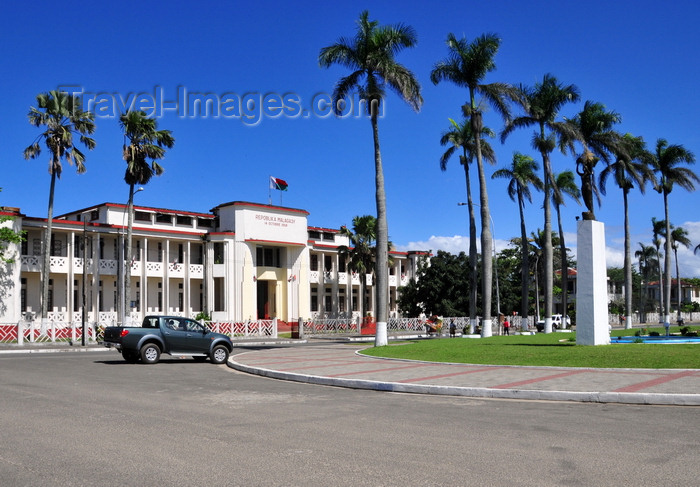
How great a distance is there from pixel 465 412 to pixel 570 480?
14.2ft

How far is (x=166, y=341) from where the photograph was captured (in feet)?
68.7

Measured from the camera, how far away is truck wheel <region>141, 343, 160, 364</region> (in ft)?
67.4

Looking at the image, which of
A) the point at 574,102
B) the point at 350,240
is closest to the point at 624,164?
the point at 574,102

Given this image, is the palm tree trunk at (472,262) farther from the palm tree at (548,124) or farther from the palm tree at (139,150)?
the palm tree at (139,150)

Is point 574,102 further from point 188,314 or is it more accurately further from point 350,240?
point 188,314

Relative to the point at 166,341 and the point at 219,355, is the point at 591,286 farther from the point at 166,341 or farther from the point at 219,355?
the point at 166,341

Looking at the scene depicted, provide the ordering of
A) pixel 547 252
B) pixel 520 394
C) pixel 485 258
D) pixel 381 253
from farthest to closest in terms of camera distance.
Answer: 1. pixel 547 252
2. pixel 485 258
3. pixel 381 253
4. pixel 520 394

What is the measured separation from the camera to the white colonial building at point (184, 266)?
43906mm

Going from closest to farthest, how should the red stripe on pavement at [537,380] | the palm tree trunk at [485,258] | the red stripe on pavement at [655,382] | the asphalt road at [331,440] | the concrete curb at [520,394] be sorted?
the asphalt road at [331,440] → the concrete curb at [520,394] → the red stripe on pavement at [655,382] → the red stripe on pavement at [537,380] → the palm tree trunk at [485,258]

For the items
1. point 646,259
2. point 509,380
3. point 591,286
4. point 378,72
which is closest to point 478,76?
point 378,72

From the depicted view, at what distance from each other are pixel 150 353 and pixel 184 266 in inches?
1169

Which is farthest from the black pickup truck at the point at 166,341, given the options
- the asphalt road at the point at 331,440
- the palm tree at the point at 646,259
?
the palm tree at the point at 646,259

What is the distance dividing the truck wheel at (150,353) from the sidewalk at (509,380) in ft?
10.7

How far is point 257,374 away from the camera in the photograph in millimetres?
17828
